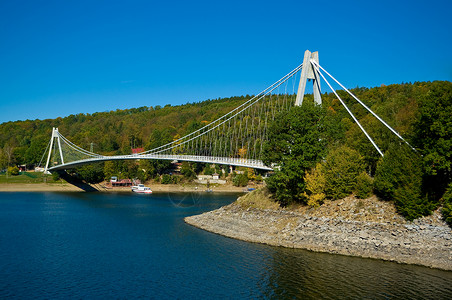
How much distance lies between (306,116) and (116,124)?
324ft

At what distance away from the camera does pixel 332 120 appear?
39094mm

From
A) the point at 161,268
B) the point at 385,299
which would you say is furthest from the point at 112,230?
the point at 385,299

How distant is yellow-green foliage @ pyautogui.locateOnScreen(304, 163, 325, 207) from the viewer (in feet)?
94.7

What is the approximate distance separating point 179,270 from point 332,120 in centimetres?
2448

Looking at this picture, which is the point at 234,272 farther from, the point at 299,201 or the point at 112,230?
the point at 112,230

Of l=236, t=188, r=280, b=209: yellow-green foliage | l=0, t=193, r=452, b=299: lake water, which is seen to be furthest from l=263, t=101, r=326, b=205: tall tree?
l=0, t=193, r=452, b=299: lake water

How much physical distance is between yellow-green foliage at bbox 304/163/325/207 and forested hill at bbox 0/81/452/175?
6.60 meters

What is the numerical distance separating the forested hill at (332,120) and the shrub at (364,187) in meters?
3.95

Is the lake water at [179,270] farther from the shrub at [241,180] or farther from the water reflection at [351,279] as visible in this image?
the shrub at [241,180]

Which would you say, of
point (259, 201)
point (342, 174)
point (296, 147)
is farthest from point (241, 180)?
point (342, 174)

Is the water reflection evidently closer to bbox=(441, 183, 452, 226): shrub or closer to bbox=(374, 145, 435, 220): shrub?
bbox=(441, 183, 452, 226): shrub

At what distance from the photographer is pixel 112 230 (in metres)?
31.6

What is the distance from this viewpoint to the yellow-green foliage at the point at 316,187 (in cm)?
2886

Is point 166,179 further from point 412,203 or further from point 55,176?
point 412,203
